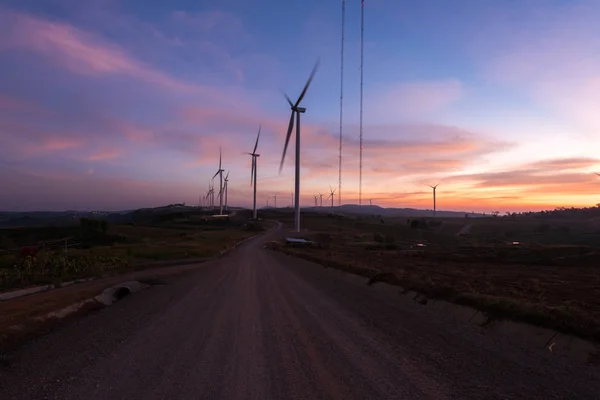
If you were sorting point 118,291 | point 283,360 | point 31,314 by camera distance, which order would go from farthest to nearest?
point 118,291, point 31,314, point 283,360

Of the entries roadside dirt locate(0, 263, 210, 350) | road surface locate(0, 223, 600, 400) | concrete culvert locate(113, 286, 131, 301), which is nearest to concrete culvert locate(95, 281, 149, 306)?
concrete culvert locate(113, 286, 131, 301)

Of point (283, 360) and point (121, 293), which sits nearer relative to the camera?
point (283, 360)

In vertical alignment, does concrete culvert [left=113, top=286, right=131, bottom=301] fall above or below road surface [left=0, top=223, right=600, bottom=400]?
below

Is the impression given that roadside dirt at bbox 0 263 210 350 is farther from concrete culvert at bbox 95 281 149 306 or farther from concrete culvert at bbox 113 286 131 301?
concrete culvert at bbox 113 286 131 301

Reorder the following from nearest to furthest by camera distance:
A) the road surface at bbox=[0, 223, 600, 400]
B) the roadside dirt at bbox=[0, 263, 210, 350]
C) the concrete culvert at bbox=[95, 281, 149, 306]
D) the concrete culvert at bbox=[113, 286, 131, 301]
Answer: the road surface at bbox=[0, 223, 600, 400]
the roadside dirt at bbox=[0, 263, 210, 350]
the concrete culvert at bbox=[95, 281, 149, 306]
the concrete culvert at bbox=[113, 286, 131, 301]

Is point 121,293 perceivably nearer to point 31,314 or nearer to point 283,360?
point 31,314

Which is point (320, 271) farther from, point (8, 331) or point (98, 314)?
point (8, 331)

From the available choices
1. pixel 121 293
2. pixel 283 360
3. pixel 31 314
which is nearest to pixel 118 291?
pixel 121 293

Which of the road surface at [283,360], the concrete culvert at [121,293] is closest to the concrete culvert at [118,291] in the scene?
the concrete culvert at [121,293]

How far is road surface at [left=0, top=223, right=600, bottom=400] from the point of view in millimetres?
7332

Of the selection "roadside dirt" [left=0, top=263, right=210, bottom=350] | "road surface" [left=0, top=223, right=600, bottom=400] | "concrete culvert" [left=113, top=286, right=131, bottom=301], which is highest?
"road surface" [left=0, top=223, right=600, bottom=400]

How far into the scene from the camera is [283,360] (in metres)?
9.12

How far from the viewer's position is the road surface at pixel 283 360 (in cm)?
733

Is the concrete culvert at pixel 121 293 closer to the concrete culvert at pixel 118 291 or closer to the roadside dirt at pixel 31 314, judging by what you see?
the concrete culvert at pixel 118 291
